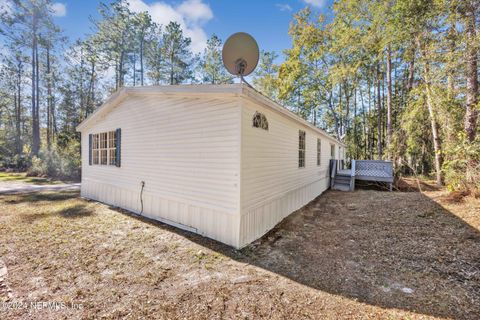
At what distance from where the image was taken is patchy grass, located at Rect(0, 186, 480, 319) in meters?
2.44

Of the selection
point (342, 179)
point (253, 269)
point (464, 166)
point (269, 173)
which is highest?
point (464, 166)

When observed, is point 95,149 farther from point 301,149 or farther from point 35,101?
point 35,101

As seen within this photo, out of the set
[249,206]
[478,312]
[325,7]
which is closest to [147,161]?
[249,206]

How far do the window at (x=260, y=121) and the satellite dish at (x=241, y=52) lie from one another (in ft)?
2.89

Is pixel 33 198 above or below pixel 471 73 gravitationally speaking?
below

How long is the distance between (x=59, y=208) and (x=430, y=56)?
12948 mm

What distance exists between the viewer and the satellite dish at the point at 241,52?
446cm

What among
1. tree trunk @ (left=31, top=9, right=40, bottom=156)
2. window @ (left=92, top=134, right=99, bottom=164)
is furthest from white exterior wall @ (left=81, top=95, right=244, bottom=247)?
tree trunk @ (left=31, top=9, right=40, bottom=156)

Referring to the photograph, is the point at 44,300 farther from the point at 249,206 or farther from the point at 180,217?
the point at 249,206

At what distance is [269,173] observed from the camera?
4.95 meters

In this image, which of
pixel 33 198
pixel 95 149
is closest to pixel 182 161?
pixel 95 149

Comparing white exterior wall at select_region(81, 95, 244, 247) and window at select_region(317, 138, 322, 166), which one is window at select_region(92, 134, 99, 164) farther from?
window at select_region(317, 138, 322, 166)

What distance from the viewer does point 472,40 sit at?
557cm

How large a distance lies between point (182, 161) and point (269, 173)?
2.06 meters
